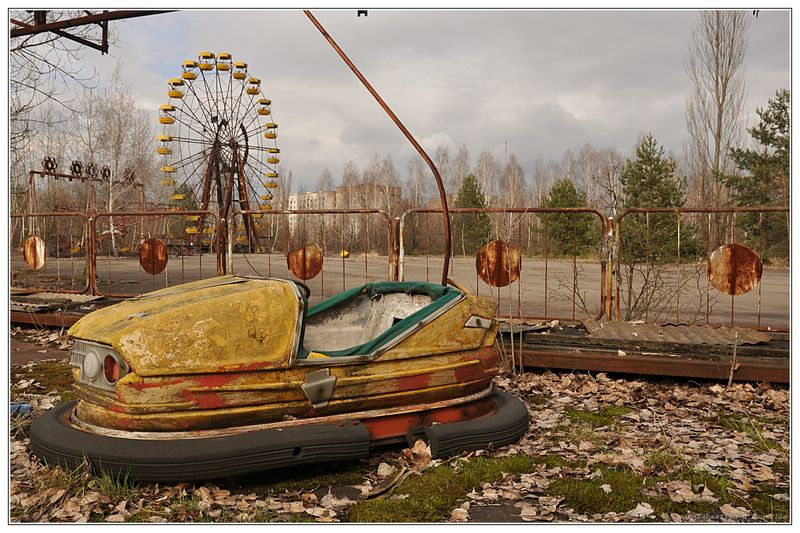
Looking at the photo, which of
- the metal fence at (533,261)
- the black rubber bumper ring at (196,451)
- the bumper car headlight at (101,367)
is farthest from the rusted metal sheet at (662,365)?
the bumper car headlight at (101,367)

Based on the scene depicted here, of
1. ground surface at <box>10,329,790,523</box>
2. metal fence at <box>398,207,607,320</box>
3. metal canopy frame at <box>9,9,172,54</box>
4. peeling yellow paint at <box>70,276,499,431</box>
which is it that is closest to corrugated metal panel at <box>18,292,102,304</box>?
metal canopy frame at <box>9,9,172,54</box>

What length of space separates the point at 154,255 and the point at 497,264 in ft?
14.5

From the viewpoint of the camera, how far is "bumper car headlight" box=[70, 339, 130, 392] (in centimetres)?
250

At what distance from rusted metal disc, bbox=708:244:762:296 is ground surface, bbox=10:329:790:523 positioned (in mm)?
2022

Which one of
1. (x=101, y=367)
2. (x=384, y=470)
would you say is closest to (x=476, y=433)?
(x=384, y=470)

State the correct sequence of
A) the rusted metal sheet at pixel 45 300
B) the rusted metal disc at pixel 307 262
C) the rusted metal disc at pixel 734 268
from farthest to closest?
1. the rusted metal sheet at pixel 45 300
2. the rusted metal disc at pixel 307 262
3. the rusted metal disc at pixel 734 268

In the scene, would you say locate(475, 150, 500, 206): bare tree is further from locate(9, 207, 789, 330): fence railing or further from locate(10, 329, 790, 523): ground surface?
locate(10, 329, 790, 523): ground surface

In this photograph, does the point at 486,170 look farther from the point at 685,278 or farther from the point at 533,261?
the point at 685,278

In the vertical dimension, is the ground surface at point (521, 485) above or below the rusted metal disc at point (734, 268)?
below

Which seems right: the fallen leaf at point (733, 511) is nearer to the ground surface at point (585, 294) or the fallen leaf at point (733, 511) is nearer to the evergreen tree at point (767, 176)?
the ground surface at point (585, 294)

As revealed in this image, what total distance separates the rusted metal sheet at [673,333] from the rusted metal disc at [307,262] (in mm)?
2853

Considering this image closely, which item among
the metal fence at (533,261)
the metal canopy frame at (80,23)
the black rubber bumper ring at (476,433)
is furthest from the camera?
the metal canopy frame at (80,23)

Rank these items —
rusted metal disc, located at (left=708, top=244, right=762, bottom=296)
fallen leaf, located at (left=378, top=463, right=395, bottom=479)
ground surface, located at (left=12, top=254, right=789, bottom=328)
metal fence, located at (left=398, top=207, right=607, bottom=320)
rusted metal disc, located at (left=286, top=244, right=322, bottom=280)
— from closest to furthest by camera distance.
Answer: fallen leaf, located at (left=378, top=463, right=395, bottom=479) < rusted metal disc, located at (left=708, top=244, right=762, bottom=296) < metal fence, located at (left=398, top=207, right=607, bottom=320) < ground surface, located at (left=12, top=254, right=789, bottom=328) < rusted metal disc, located at (left=286, top=244, right=322, bottom=280)

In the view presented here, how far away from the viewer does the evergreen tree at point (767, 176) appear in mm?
20625
